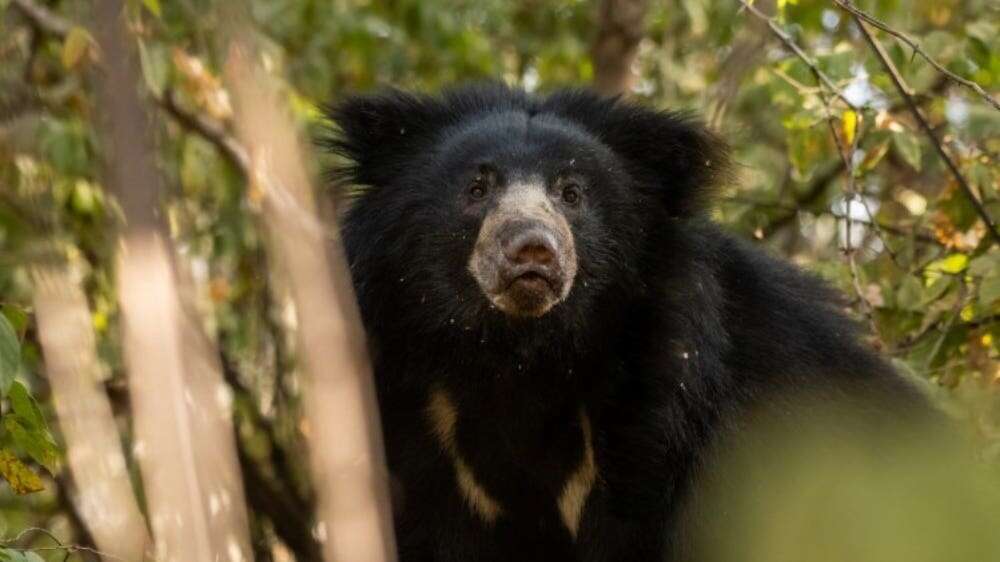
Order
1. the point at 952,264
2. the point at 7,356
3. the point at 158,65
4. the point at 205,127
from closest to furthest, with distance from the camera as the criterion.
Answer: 1. the point at 7,356
2. the point at 158,65
3. the point at 952,264
4. the point at 205,127

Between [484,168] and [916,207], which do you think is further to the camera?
[916,207]

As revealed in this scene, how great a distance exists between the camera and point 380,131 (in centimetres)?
455

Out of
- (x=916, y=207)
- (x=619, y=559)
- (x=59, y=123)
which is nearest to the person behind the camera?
(x=619, y=559)

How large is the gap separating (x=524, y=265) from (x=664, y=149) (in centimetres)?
80

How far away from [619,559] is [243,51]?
2195 mm

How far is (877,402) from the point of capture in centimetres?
439

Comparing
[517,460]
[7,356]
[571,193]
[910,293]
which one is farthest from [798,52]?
[7,356]

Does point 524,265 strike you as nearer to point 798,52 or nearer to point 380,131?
point 380,131

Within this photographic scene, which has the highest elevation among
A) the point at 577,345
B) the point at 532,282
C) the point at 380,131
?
the point at 380,131

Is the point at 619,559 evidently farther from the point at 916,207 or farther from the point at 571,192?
the point at 916,207

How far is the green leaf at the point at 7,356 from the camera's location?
2.78 metres

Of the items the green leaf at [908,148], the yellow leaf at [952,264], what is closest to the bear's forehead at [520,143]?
the green leaf at [908,148]

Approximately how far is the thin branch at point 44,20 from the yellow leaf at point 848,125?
2.59 metres

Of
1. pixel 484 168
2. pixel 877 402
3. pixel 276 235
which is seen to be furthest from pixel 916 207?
pixel 276 235
